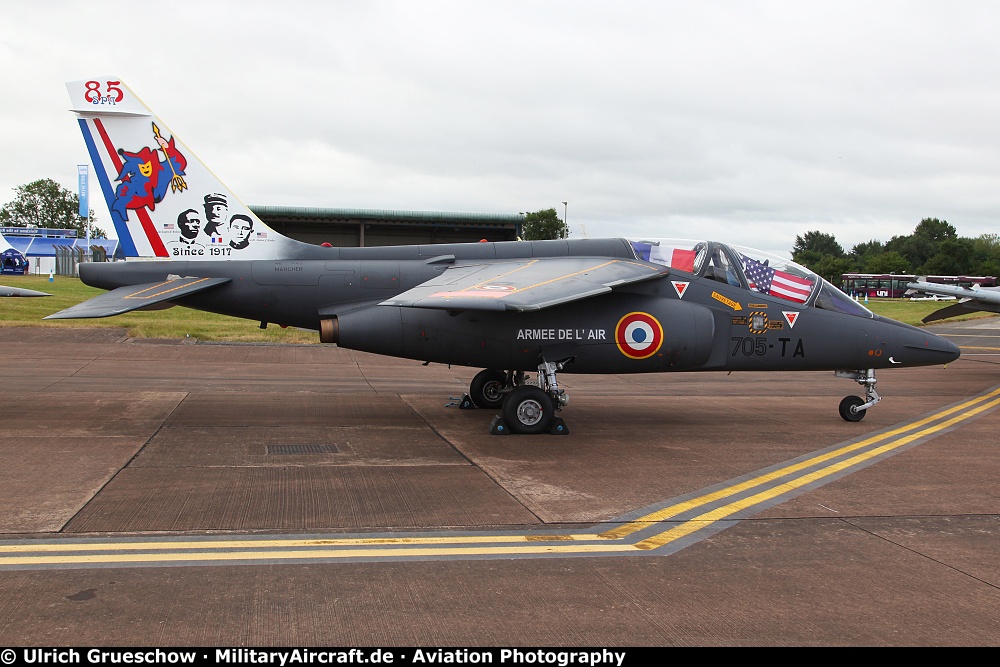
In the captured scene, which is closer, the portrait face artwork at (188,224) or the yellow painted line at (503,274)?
the yellow painted line at (503,274)

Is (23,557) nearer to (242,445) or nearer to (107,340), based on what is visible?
(242,445)

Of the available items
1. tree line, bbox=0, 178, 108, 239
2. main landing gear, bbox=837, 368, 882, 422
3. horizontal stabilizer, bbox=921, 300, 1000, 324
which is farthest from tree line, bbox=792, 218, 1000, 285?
tree line, bbox=0, 178, 108, 239

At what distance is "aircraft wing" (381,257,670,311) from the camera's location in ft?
30.9

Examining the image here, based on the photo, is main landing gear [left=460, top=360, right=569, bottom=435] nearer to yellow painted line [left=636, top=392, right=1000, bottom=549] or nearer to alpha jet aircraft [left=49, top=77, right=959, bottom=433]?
alpha jet aircraft [left=49, top=77, right=959, bottom=433]

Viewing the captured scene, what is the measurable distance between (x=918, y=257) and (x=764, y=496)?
412 feet

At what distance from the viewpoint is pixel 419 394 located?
49.9 ft

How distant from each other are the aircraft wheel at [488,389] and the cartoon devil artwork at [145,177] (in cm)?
577

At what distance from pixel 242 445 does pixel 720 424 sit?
23.7 ft

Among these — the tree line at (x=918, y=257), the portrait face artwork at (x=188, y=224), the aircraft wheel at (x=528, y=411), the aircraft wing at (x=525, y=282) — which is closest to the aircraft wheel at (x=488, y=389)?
the aircraft wing at (x=525, y=282)

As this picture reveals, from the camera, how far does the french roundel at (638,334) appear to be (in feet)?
37.1

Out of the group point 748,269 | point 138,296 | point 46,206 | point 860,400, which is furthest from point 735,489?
point 46,206

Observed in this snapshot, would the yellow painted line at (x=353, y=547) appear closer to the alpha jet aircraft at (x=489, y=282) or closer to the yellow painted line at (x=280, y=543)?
the yellow painted line at (x=280, y=543)
